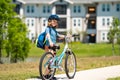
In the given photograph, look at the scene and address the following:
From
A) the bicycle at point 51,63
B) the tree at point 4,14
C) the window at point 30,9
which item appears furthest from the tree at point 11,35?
the window at point 30,9

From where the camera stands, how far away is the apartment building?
7831cm

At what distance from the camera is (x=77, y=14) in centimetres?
8088

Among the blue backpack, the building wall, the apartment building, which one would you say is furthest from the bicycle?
the building wall

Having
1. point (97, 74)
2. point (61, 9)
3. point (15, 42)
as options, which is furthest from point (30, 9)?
point (97, 74)

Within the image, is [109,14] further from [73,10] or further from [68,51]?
[68,51]

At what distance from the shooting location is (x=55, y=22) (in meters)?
12.9

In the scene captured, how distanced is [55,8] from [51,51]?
6914cm

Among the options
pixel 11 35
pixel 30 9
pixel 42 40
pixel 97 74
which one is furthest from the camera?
pixel 30 9

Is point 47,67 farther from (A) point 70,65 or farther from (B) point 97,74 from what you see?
(B) point 97,74

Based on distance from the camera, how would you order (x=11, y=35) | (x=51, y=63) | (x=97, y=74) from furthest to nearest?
(x=11, y=35)
(x=97, y=74)
(x=51, y=63)

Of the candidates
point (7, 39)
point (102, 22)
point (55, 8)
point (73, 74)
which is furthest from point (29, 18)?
point (73, 74)

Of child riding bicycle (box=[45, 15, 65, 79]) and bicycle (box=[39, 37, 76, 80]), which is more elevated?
child riding bicycle (box=[45, 15, 65, 79])

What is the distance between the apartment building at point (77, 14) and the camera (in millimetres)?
78312

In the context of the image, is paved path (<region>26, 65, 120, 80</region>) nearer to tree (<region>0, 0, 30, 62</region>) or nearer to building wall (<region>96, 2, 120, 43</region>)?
tree (<region>0, 0, 30, 62</region>)
